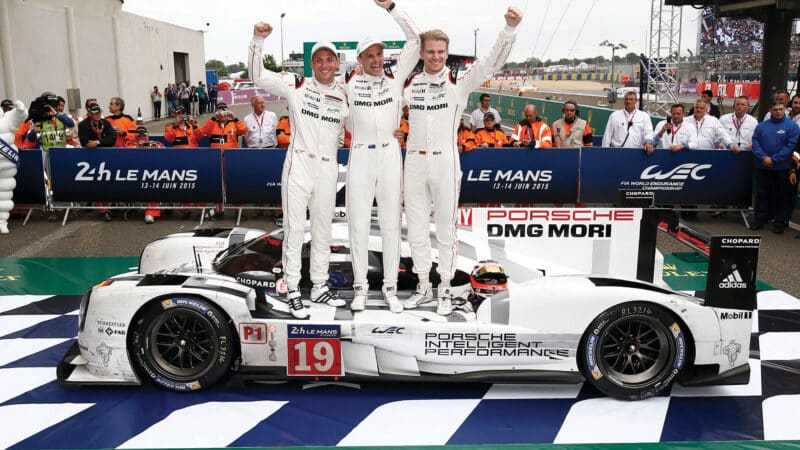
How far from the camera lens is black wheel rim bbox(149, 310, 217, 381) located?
14.5ft

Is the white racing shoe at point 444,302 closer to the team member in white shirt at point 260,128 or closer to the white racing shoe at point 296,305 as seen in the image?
the white racing shoe at point 296,305

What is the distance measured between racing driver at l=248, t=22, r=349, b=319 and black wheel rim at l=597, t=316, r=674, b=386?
1786 mm

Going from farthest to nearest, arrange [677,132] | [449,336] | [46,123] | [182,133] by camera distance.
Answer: [182,133], [46,123], [677,132], [449,336]

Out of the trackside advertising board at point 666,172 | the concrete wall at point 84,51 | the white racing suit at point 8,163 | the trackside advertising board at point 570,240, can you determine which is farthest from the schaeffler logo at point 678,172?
the concrete wall at point 84,51

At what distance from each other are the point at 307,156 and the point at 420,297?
1252mm

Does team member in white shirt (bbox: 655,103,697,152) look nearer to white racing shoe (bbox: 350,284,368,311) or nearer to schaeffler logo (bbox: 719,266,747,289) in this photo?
schaeffler logo (bbox: 719,266,747,289)

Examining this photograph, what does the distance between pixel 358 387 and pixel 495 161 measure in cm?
595

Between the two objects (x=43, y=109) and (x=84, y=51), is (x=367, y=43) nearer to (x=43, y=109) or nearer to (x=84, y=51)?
(x=43, y=109)

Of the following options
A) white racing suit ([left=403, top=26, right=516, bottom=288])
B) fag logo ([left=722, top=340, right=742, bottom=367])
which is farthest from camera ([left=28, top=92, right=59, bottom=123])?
fag logo ([left=722, top=340, right=742, bottom=367])

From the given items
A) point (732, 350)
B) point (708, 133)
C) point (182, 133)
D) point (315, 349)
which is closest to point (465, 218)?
point (315, 349)

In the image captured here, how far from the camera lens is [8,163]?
372 inches

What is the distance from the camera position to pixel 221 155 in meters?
10.1

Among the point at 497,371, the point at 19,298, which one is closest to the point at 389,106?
the point at 497,371

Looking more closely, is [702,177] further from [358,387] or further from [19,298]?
[19,298]
